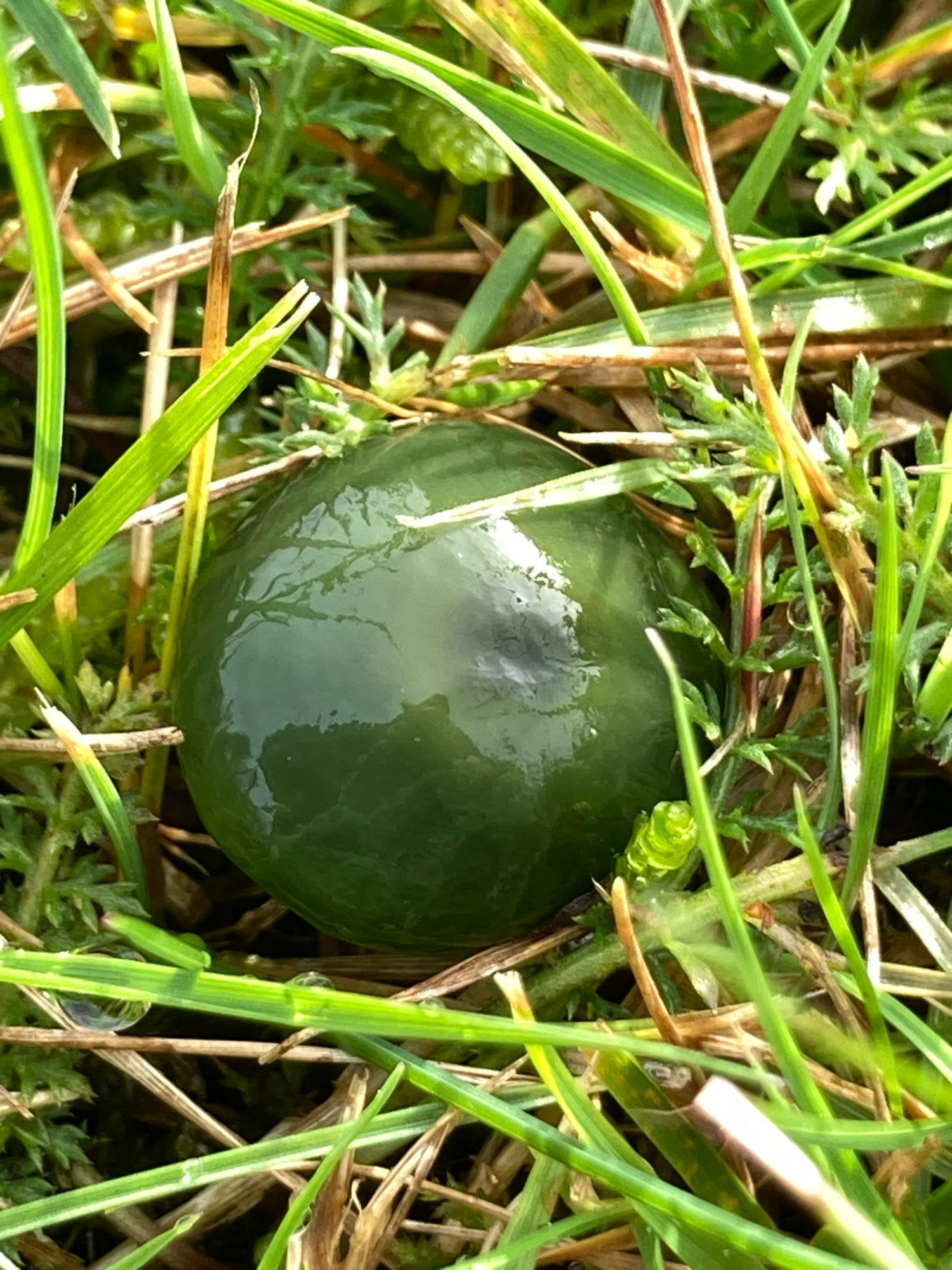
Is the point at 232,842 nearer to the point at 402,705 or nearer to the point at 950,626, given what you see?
the point at 402,705

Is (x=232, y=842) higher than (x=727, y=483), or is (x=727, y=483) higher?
(x=727, y=483)

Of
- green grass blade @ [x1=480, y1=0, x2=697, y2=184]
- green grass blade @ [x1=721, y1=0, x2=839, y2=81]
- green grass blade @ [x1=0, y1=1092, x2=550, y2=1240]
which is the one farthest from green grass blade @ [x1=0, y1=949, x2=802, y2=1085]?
green grass blade @ [x1=721, y1=0, x2=839, y2=81]

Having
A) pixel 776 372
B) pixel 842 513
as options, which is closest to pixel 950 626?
pixel 842 513

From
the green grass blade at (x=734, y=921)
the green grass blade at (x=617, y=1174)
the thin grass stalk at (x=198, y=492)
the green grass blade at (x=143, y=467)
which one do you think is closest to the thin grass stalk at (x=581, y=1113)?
the green grass blade at (x=617, y=1174)

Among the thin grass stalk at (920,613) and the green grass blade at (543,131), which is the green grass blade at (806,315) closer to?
the green grass blade at (543,131)

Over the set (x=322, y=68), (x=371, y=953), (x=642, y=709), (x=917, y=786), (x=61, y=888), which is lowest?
(x=371, y=953)

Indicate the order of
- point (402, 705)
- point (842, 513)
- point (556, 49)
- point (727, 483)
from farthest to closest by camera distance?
point (556, 49), point (727, 483), point (842, 513), point (402, 705)
